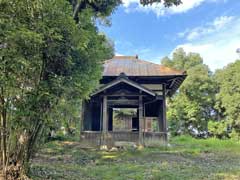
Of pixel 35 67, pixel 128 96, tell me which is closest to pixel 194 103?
pixel 128 96

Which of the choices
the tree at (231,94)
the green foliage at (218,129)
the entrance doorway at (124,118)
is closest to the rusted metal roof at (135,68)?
the entrance doorway at (124,118)

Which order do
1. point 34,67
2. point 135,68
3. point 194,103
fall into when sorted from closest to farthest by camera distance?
point 34,67, point 135,68, point 194,103

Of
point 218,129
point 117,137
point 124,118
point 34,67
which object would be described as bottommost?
point 117,137

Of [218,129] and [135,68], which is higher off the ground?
[135,68]

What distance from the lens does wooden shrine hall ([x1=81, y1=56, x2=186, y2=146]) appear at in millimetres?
13891

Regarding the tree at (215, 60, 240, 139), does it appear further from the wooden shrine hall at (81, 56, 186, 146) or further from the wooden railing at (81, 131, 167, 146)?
the wooden railing at (81, 131, 167, 146)

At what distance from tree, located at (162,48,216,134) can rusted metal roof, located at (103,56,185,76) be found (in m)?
12.5

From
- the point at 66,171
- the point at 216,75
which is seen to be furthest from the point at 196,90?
the point at 66,171

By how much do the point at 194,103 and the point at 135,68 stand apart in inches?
577

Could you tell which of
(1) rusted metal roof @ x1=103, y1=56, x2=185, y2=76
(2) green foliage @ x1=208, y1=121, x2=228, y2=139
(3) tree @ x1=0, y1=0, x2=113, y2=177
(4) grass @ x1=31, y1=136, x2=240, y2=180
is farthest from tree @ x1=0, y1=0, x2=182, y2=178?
→ (2) green foliage @ x1=208, y1=121, x2=228, y2=139

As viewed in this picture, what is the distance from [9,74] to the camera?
5.01 metres

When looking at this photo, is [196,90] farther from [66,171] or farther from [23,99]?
[23,99]

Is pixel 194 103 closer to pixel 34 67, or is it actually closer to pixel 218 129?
pixel 218 129

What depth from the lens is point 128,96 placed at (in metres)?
14.7
